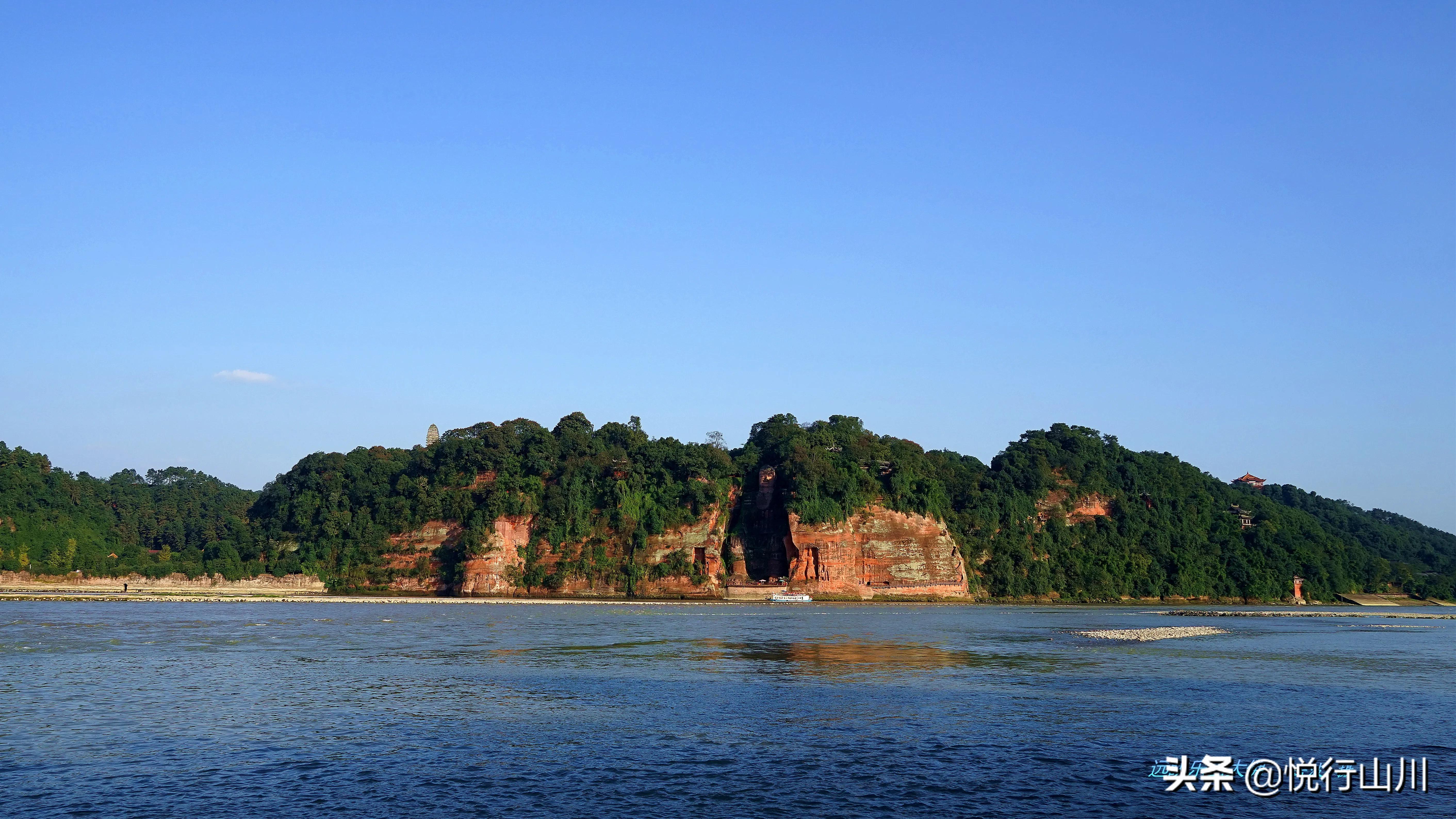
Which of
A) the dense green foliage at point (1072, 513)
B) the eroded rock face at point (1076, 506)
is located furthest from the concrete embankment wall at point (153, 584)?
the eroded rock face at point (1076, 506)

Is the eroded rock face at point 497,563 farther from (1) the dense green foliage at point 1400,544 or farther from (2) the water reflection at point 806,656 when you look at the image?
(1) the dense green foliage at point 1400,544

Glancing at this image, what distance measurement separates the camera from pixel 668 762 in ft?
71.4

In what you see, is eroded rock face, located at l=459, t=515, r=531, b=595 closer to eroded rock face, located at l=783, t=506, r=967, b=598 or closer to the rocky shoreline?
eroded rock face, located at l=783, t=506, r=967, b=598

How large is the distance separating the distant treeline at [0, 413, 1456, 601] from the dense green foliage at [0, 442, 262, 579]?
0.30 meters

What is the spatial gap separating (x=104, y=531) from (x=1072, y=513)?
406 ft

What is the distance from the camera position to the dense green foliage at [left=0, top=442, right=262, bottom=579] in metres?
106

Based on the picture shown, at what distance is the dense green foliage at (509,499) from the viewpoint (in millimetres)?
117438

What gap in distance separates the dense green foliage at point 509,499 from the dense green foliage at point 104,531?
747 cm

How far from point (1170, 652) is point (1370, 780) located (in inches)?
1250

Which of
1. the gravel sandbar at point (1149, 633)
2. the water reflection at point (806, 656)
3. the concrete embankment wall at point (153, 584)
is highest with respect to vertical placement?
the water reflection at point (806, 656)

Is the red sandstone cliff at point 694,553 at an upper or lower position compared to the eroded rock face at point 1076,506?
lower

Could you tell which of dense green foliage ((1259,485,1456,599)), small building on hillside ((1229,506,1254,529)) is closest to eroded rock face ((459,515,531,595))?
small building on hillside ((1229,506,1254,529))

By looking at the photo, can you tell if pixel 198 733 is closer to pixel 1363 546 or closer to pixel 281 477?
pixel 281 477

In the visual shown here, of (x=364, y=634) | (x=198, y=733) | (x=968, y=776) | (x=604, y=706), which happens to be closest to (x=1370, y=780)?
(x=968, y=776)
